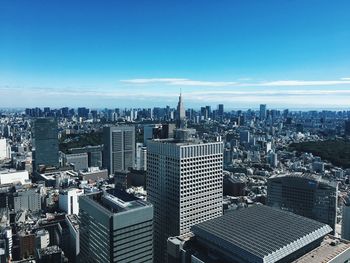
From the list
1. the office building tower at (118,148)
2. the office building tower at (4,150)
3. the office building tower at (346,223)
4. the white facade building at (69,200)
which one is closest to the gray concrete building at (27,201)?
the white facade building at (69,200)

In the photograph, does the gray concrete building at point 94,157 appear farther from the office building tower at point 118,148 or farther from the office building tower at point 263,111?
the office building tower at point 263,111

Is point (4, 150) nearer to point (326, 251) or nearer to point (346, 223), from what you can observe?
point (346, 223)

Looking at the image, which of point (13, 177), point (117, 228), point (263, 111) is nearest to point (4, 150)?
point (13, 177)

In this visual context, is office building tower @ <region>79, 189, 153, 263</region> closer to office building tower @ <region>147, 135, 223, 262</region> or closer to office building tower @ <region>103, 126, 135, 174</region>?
office building tower @ <region>147, 135, 223, 262</region>

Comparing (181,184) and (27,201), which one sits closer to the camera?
(181,184)

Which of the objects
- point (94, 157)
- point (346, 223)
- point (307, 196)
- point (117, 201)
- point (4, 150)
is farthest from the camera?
point (4, 150)

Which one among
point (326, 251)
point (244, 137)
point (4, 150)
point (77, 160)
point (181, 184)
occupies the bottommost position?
point (77, 160)

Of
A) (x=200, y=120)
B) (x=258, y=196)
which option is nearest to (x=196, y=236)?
(x=258, y=196)

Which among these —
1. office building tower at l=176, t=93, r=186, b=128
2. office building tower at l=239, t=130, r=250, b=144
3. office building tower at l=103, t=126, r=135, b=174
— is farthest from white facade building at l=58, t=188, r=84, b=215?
office building tower at l=239, t=130, r=250, b=144
